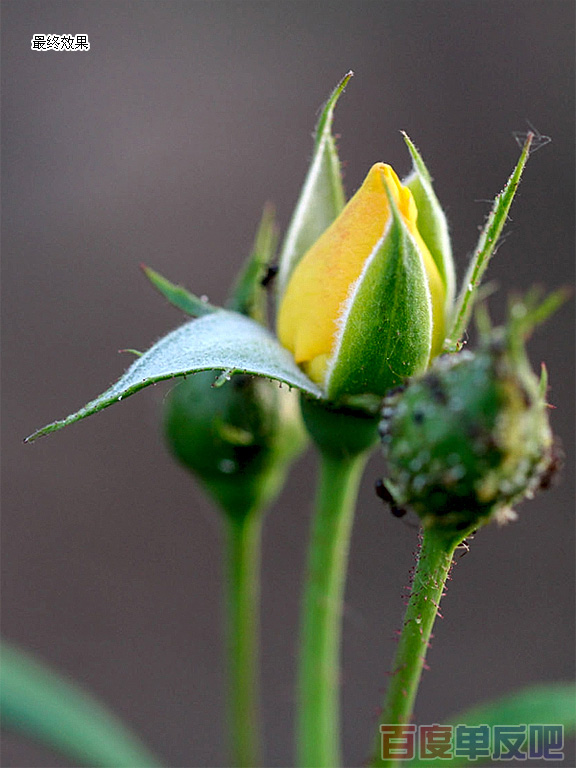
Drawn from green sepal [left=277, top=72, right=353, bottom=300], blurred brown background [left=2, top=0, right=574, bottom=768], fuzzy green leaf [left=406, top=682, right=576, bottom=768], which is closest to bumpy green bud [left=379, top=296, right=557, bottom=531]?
green sepal [left=277, top=72, right=353, bottom=300]

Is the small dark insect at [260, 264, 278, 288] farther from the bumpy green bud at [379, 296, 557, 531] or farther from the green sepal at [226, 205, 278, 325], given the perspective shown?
the bumpy green bud at [379, 296, 557, 531]

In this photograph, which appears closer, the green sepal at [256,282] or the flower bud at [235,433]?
the green sepal at [256,282]

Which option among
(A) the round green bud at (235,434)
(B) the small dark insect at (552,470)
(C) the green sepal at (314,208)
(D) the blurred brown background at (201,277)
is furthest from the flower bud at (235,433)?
(D) the blurred brown background at (201,277)

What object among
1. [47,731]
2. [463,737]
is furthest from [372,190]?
[47,731]

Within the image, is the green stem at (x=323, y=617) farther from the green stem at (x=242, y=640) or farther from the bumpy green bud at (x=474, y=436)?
the bumpy green bud at (x=474, y=436)

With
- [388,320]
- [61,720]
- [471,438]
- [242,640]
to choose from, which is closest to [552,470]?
[471,438]

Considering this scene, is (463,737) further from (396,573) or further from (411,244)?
(396,573)
